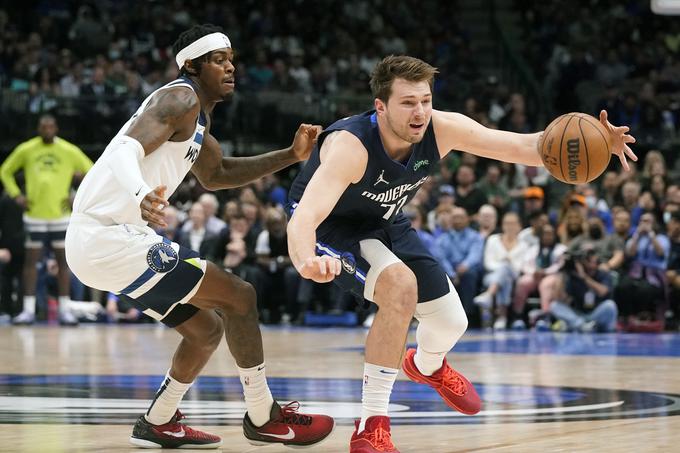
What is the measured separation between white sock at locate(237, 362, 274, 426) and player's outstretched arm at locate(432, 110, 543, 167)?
4.16 ft

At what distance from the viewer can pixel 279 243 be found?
46.6 feet

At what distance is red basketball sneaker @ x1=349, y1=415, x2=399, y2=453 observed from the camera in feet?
15.7

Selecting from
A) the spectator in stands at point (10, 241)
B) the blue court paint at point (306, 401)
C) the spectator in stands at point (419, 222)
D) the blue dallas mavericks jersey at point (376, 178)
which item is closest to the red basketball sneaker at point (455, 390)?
the blue court paint at point (306, 401)

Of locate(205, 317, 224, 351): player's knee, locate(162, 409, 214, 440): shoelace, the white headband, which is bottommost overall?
locate(162, 409, 214, 440): shoelace

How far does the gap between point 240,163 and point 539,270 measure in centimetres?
775

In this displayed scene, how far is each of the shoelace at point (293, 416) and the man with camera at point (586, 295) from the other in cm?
778

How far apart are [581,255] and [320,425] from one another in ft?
25.9

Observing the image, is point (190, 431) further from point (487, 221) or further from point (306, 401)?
point (487, 221)

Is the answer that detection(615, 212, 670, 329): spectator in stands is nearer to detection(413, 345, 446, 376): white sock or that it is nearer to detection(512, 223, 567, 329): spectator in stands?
detection(512, 223, 567, 329): spectator in stands

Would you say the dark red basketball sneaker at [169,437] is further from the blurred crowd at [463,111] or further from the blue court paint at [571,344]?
the blurred crowd at [463,111]

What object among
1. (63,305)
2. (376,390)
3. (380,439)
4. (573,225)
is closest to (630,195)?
(573,225)

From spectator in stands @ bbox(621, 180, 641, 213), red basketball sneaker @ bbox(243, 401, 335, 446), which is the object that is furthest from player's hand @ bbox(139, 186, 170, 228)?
spectator in stands @ bbox(621, 180, 641, 213)

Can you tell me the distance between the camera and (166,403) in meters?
5.46

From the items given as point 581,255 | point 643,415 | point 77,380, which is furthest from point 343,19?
point 643,415
